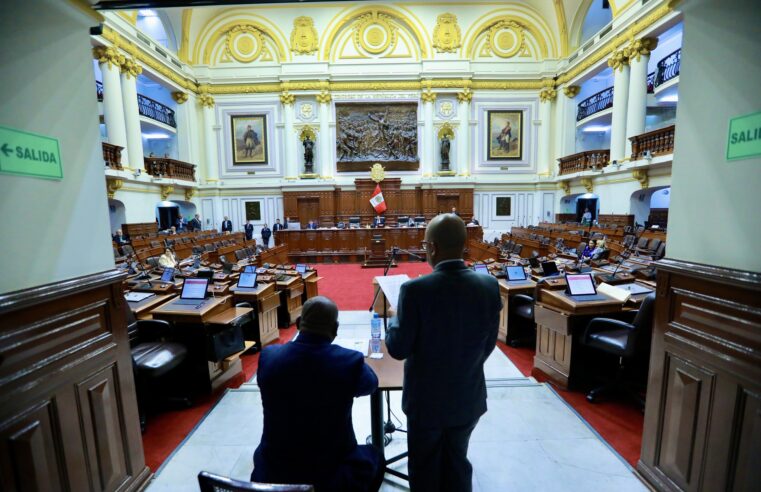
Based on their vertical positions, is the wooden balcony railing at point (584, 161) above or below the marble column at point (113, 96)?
below

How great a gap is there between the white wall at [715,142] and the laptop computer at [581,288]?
1.25 meters

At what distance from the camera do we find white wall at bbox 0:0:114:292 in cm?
144

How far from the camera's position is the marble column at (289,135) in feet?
47.2

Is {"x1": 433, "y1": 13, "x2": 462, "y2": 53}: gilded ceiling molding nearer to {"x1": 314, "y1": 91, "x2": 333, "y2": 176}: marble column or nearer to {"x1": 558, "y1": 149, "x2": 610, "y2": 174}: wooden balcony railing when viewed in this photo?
{"x1": 314, "y1": 91, "x2": 333, "y2": 176}: marble column

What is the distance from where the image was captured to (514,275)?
4344 mm

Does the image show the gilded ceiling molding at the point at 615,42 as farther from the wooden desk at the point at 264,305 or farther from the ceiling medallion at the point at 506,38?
the wooden desk at the point at 264,305

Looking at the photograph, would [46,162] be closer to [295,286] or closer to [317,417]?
[317,417]

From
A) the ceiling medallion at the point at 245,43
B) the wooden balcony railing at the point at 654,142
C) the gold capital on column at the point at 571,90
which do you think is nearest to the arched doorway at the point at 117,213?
the ceiling medallion at the point at 245,43

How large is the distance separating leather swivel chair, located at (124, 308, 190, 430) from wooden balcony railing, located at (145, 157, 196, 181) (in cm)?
1116

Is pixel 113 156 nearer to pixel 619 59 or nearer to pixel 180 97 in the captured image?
pixel 180 97

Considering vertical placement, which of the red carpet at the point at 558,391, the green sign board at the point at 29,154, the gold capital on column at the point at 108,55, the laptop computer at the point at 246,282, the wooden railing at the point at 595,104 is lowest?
the red carpet at the point at 558,391

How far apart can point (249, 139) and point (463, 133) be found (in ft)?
30.7

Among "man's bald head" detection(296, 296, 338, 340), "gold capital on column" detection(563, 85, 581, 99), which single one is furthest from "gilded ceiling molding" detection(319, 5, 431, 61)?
"man's bald head" detection(296, 296, 338, 340)

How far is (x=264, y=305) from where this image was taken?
428 cm
